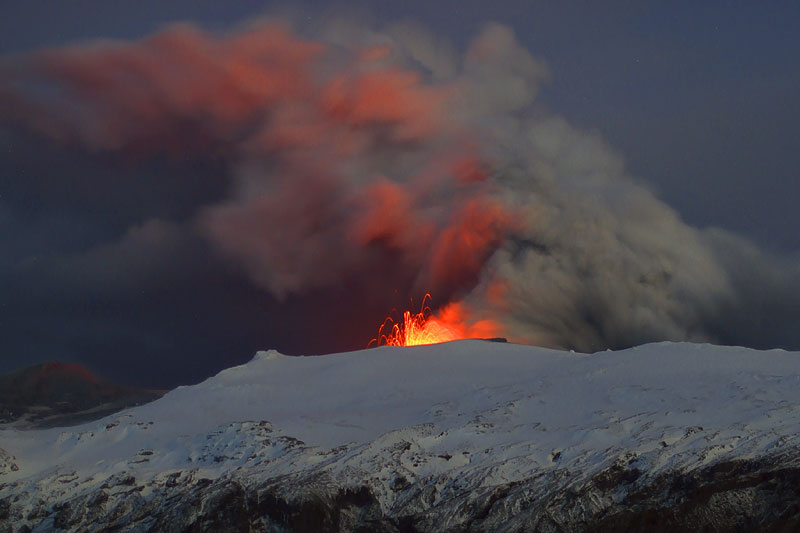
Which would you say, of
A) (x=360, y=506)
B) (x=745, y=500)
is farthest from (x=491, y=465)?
(x=745, y=500)

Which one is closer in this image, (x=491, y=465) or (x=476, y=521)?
(x=476, y=521)

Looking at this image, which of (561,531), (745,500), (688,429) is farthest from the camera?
(688,429)

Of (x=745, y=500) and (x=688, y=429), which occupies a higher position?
(x=688, y=429)

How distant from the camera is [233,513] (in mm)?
197625

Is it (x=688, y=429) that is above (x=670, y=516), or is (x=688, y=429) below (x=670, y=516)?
above

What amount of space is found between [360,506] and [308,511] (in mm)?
9278

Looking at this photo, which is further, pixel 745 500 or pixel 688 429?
pixel 688 429

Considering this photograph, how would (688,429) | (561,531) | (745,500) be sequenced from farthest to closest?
(688,429), (561,531), (745,500)

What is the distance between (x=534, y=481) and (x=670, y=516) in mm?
24537

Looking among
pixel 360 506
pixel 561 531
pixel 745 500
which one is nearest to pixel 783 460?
pixel 745 500

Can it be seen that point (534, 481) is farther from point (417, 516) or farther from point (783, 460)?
point (783, 460)

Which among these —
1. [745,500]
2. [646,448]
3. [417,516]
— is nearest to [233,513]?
[417,516]

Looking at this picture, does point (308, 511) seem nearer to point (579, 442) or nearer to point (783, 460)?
point (579, 442)

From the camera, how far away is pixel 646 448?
184 m
